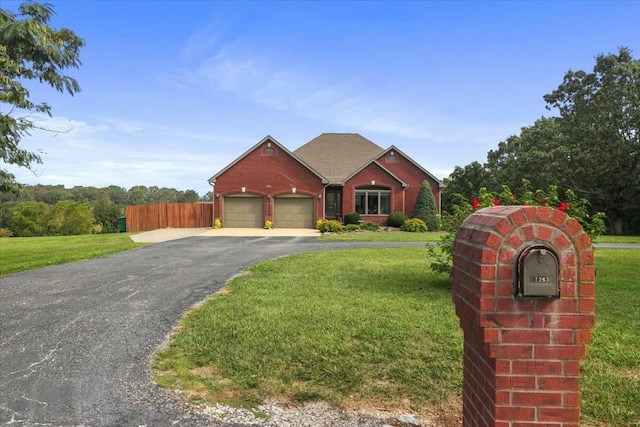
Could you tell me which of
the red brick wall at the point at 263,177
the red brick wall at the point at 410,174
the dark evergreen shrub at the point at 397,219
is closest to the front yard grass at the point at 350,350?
the dark evergreen shrub at the point at 397,219

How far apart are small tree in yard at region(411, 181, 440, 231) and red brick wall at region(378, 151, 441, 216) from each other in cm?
103

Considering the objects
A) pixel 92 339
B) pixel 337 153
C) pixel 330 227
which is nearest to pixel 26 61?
pixel 92 339

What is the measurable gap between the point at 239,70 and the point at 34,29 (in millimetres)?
12315

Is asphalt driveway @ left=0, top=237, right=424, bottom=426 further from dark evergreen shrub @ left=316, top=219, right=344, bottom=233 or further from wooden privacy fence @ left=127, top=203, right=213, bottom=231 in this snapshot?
wooden privacy fence @ left=127, top=203, right=213, bottom=231

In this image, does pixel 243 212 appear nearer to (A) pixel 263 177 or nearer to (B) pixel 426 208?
→ (A) pixel 263 177

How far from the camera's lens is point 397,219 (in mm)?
27188

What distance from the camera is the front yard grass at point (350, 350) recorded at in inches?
135

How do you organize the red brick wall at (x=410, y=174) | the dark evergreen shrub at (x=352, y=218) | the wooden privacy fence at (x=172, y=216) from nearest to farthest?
the dark evergreen shrub at (x=352, y=218), the wooden privacy fence at (x=172, y=216), the red brick wall at (x=410, y=174)

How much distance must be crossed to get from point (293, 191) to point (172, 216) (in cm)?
973

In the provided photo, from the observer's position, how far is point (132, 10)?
12664mm

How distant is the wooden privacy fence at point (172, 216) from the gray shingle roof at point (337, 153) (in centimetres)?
864

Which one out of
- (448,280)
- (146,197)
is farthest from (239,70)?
(146,197)

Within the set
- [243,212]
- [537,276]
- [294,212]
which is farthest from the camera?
[294,212]

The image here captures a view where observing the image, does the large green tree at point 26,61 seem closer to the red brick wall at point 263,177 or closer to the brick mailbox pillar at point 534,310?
the brick mailbox pillar at point 534,310
